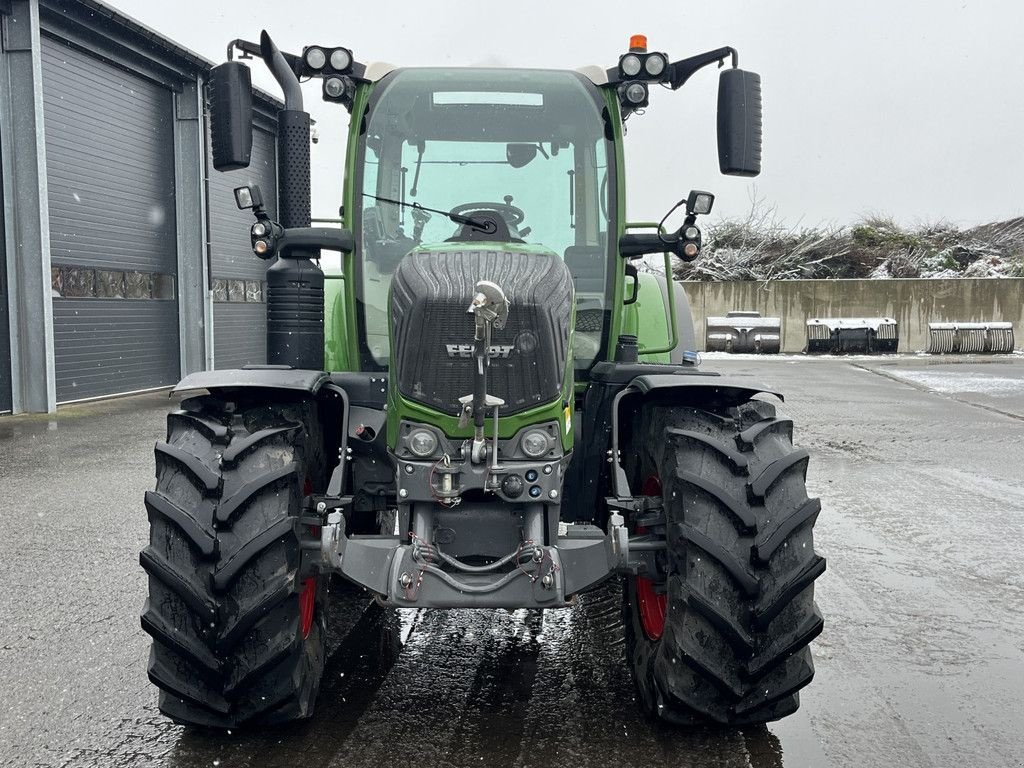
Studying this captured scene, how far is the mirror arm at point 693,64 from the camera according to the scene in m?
3.95

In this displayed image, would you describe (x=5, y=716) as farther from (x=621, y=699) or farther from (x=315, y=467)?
(x=621, y=699)

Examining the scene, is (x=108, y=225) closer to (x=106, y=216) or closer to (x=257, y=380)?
(x=106, y=216)

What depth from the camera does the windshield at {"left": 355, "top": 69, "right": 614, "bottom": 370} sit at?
4.22 m

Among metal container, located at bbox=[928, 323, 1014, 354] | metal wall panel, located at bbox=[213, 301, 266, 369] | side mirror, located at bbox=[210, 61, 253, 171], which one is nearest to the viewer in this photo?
side mirror, located at bbox=[210, 61, 253, 171]

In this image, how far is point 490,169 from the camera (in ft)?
14.1

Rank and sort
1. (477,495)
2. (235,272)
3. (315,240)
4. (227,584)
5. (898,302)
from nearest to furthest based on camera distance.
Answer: (227,584) → (477,495) → (315,240) → (235,272) → (898,302)

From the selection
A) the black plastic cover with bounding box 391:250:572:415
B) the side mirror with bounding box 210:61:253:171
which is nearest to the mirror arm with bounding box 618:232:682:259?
the black plastic cover with bounding box 391:250:572:415

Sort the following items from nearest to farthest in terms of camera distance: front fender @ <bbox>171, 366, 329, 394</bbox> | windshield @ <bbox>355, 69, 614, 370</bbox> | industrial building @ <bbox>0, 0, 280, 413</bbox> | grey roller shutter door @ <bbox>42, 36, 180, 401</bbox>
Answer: front fender @ <bbox>171, 366, 329, 394</bbox> → windshield @ <bbox>355, 69, 614, 370</bbox> → industrial building @ <bbox>0, 0, 280, 413</bbox> → grey roller shutter door @ <bbox>42, 36, 180, 401</bbox>

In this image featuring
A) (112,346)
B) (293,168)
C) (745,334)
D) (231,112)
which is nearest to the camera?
(231,112)

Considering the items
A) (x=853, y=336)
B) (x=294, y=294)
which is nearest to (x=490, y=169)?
(x=294, y=294)

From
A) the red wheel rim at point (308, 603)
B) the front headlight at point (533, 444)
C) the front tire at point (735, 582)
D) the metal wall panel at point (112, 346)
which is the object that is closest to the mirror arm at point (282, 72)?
the red wheel rim at point (308, 603)

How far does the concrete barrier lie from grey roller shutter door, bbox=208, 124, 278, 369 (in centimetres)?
1145

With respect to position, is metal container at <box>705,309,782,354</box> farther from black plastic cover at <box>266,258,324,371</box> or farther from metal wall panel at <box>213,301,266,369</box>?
black plastic cover at <box>266,258,324,371</box>

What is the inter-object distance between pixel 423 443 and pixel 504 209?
1.51m
